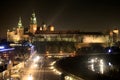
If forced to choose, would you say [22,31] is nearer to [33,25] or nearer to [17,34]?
[17,34]

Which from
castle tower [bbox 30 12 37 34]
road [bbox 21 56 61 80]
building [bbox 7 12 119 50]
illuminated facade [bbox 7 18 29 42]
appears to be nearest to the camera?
road [bbox 21 56 61 80]

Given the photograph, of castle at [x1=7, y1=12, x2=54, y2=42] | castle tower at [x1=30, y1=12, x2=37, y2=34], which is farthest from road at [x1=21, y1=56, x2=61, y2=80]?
castle tower at [x1=30, y1=12, x2=37, y2=34]

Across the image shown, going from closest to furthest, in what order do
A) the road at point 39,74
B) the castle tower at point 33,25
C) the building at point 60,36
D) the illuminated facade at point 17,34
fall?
the road at point 39,74
the building at point 60,36
the castle tower at point 33,25
the illuminated facade at point 17,34

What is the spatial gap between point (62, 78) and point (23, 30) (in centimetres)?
9199

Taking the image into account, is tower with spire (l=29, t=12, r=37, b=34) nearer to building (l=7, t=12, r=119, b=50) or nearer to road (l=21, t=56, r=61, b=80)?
building (l=7, t=12, r=119, b=50)

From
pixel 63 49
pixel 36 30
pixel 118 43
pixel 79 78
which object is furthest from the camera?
pixel 36 30

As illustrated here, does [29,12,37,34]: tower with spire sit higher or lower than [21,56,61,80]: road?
higher

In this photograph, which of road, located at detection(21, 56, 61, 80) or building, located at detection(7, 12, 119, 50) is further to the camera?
building, located at detection(7, 12, 119, 50)

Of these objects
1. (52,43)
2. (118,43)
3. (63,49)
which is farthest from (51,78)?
(118,43)

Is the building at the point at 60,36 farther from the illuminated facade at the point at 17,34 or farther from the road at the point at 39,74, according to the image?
the road at the point at 39,74

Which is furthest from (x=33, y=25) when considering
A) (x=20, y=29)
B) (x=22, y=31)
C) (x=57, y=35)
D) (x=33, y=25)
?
(x=57, y=35)

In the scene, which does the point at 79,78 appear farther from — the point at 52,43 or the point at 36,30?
the point at 36,30

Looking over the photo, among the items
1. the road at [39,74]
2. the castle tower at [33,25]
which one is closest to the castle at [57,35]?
the castle tower at [33,25]

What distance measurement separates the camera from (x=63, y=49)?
3438 inches
